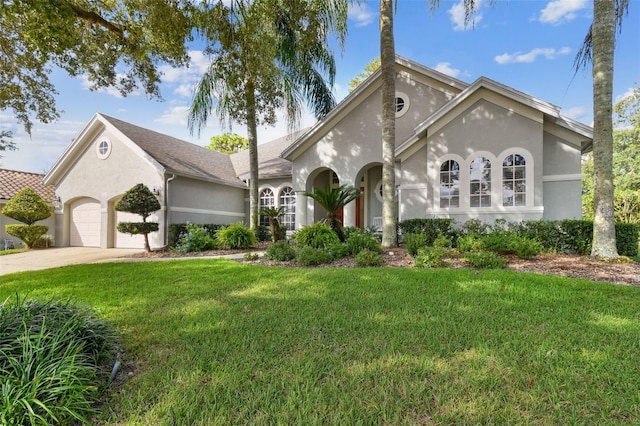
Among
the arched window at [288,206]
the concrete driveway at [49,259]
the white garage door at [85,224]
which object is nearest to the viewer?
the concrete driveway at [49,259]

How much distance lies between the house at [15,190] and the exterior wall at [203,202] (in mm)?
7935

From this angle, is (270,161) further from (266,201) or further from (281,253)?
(281,253)

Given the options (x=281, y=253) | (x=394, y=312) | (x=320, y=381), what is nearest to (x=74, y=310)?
(x=320, y=381)

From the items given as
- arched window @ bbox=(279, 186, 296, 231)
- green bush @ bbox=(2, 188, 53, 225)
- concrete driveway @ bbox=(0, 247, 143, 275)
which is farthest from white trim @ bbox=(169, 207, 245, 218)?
green bush @ bbox=(2, 188, 53, 225)

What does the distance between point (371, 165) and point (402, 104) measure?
299cm

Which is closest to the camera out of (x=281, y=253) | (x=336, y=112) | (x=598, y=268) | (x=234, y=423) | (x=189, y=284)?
(x=234, y=423)

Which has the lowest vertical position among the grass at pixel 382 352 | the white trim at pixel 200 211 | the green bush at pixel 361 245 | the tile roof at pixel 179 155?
the grass at pixel 382 352

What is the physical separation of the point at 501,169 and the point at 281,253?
7.74 m

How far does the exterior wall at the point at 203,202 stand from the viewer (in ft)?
48.3

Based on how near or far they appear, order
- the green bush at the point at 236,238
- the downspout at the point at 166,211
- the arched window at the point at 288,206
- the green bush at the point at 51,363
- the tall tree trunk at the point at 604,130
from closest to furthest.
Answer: the green bush at the point at 51,363
the tall tree trunk at the point at 604,130
the green bush at the point at 236,238
the downspout at the point at 166,211
the arched window at the point at 288,206

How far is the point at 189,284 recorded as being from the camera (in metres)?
6.07

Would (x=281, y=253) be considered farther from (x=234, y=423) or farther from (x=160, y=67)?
(x=160, y=67)

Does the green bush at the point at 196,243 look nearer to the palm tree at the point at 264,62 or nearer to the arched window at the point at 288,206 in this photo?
the palm tree at the point at 264,62

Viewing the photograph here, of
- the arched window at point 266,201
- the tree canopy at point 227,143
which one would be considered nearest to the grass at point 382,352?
the arched window at point 266,201
